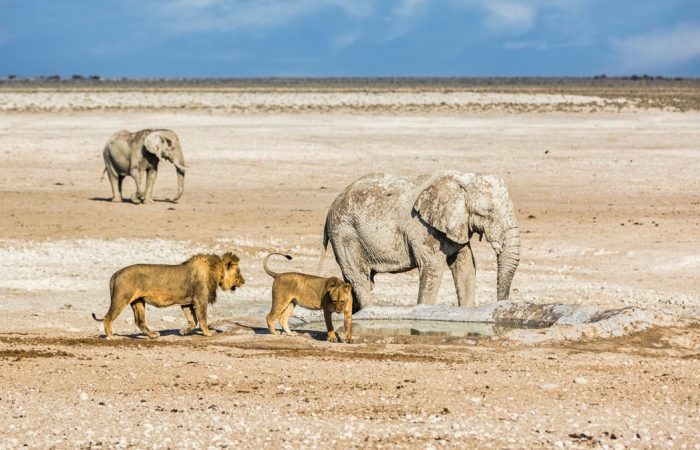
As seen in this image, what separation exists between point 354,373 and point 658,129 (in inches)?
1515

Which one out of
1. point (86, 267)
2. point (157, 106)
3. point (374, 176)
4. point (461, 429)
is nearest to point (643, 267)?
point (374, 176)

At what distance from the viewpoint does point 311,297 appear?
1413 centimetres

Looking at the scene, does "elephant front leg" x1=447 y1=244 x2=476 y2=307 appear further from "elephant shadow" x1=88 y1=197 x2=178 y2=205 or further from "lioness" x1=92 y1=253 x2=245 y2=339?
"elephant shadow" x1=88 y1=197 x2=178 y2=205

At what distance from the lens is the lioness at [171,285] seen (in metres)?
13.5

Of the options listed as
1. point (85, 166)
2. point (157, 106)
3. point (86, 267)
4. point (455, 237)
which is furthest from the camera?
point (157, 106)

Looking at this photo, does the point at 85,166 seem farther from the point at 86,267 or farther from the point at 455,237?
the point at 455,237

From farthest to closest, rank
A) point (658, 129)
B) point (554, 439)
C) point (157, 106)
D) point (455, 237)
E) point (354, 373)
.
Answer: point (157, 106) < point (658, 129) < point (455, 237) < point (354, 373) < point (554, 439)

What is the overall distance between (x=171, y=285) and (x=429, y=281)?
341 cm

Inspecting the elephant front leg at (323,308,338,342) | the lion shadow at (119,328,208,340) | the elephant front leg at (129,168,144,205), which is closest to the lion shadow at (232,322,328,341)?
the elephant front leg at (323,308,338,342)

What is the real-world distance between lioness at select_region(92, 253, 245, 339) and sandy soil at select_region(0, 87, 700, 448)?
0.38 meters

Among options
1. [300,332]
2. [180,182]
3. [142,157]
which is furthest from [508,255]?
[142,157]

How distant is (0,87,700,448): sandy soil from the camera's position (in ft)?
33.4

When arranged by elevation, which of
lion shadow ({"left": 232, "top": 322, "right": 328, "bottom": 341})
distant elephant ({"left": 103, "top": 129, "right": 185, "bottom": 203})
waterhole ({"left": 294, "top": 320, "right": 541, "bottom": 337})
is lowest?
lion shadow ({"left": 232, "top": 322, "right": 328, "bottom": 341})

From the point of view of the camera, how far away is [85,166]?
120 ft
